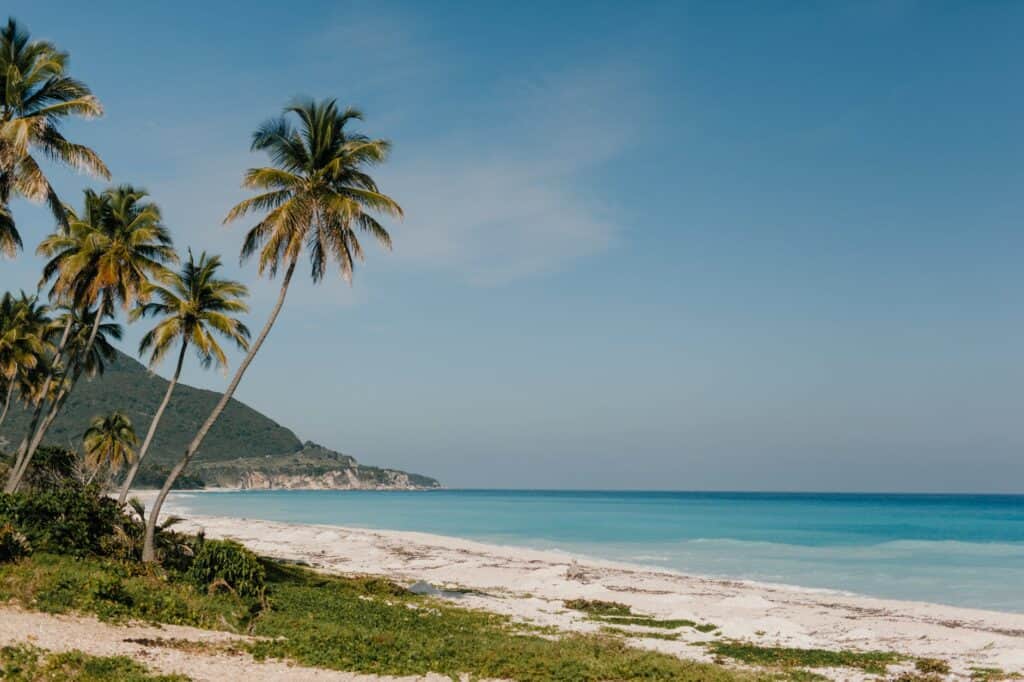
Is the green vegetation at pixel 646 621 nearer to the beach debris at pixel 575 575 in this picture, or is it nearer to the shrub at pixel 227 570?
the beach debris at pixel 575 575

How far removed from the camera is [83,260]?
1073 inches

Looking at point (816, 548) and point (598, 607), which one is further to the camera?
point (816, 548)

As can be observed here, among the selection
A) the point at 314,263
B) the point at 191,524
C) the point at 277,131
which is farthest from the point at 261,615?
the point at 191,524

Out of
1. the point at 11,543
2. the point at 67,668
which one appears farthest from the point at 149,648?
the point at 11,543

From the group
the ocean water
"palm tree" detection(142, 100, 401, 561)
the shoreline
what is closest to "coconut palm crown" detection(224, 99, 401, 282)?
"palm tree" detection(142, 100, 401, 561)

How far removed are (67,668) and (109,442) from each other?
46773 mm

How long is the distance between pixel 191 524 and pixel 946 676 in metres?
67.3

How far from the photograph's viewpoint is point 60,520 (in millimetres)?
19703

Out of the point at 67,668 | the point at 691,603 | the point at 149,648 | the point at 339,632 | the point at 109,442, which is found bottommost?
the point at 691,603

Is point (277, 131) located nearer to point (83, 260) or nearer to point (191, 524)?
point (83, 260)

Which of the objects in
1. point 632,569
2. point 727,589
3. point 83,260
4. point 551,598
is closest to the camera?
point 83,260

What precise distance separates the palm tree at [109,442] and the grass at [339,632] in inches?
1513

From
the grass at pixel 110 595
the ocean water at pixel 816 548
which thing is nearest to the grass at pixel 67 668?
the grass at pixel 110 595

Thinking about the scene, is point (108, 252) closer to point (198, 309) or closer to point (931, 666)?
point (198, 309)
